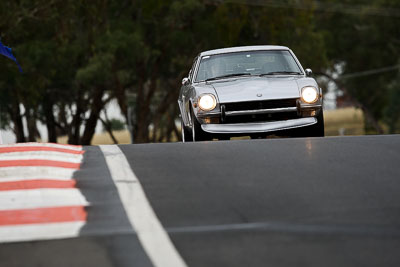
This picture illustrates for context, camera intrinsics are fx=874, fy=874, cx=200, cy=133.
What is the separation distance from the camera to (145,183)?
7441mm

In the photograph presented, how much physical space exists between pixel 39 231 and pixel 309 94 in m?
6.57

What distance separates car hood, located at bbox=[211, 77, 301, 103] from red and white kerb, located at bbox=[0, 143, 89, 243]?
258 cm

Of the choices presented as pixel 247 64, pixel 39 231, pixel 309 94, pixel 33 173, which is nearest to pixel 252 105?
pixel 309 94

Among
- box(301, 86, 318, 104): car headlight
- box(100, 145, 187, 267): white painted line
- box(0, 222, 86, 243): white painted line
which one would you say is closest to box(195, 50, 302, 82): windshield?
box(301, 86, 318, 104): car headlight

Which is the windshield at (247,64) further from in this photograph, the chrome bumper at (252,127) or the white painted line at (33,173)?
the white painted line at (33,173)

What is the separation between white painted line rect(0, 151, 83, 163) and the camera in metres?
8.90

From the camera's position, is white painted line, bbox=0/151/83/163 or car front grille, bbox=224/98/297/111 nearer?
white painted line, bbox=0/151/83/163

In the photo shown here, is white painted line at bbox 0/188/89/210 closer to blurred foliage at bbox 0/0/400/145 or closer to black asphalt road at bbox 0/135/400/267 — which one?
black asphalt road at bbox 0/135/400/267

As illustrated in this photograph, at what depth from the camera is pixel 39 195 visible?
22.7 feet

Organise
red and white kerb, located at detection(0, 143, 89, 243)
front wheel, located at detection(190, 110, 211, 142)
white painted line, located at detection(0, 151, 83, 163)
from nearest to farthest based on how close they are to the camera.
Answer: red and white kerb, located at detection(0, 143, 89, 243)
white painted line, located at detection(0, 151, 83, 163)
front wheel, located at detection(190, 110, 211, 142)

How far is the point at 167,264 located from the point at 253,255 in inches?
20.8

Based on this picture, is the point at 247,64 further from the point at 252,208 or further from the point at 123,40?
the point at 123,40

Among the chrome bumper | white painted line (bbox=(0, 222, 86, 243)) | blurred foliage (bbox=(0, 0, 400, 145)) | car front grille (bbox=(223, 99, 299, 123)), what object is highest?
white painted line (bbox=(0, 222, 86, 243))

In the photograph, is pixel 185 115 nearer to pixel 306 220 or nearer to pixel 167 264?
pixel 306 220
